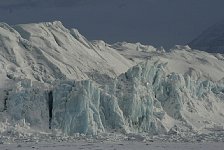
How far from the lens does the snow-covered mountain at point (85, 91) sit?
163 feet

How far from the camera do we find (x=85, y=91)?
5028 centimetres

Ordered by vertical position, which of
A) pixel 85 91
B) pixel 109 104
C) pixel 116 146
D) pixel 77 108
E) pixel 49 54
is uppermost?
pixel 49 54

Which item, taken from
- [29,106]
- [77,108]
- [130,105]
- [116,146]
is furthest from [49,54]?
[116,146]

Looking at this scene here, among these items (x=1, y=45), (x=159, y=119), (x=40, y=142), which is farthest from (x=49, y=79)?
(x=40, y=142)

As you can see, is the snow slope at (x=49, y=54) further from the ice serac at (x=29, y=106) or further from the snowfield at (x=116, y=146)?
the snowfield at (x=116, y=146)

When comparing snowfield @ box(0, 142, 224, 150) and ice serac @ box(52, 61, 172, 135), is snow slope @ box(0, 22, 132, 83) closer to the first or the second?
ice serac @ box(52, 61, 172, 135)

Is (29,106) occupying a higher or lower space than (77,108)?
higher

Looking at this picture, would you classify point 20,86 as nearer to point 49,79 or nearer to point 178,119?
point 49,79

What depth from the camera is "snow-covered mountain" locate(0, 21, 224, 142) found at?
163 feet

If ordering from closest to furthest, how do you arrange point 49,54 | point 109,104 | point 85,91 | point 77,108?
point 77,108 → point 85,91 → point 109,104 → point 49,54

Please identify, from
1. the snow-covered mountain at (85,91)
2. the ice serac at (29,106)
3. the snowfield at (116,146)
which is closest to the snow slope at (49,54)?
the snow-covered mountain at (85,91)

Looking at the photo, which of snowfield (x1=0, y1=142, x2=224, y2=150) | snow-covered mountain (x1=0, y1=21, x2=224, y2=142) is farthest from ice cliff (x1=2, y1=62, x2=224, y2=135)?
snowfield (x1=0, y1=142, x2=224, y2=150)

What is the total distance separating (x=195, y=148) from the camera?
42.6 meters

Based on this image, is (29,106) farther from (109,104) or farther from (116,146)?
(116,146)
